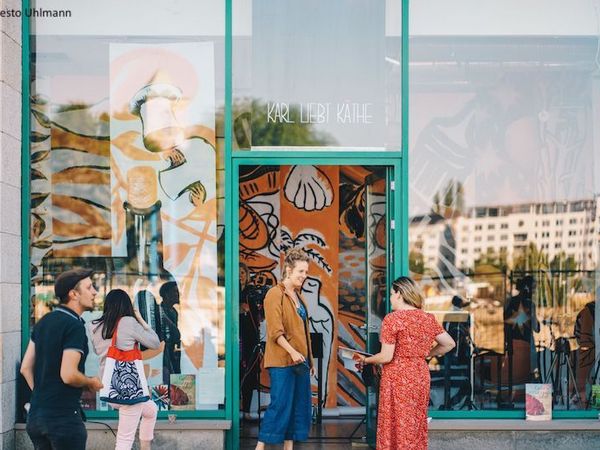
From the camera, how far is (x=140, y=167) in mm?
8039

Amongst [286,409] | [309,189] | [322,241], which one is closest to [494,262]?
[286,409]

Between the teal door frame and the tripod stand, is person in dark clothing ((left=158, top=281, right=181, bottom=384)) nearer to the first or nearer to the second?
the teal door frame

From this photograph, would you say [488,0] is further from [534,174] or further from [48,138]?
[48,138]

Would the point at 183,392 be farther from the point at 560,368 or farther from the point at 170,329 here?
the point at 560,368

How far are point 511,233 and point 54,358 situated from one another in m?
4.34

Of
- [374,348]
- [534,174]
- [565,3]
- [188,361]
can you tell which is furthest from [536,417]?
[565,3]

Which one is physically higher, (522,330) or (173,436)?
(522,330)

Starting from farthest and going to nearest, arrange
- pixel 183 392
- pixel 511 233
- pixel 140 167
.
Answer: pixel 511 233 → pixel 140 167 → pixel 183 392

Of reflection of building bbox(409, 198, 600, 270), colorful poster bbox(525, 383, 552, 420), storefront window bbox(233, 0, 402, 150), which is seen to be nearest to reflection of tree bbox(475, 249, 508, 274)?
reflection of building bbox(409, 198, 600, 270)

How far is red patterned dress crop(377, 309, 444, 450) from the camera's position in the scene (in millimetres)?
6938

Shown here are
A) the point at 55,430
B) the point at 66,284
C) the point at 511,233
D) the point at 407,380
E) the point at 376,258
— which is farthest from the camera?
the point at 376,258

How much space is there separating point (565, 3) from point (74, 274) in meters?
5.07

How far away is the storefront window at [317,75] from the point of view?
26.4 feet

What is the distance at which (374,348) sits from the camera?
8406mm
